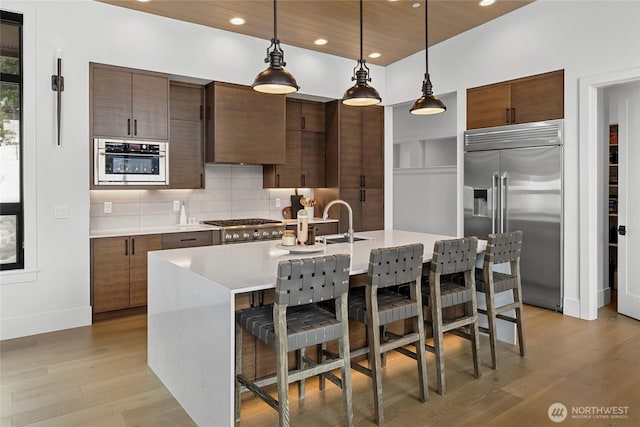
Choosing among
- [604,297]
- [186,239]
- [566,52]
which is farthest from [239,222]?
[604,297]

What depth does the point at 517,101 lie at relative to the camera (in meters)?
4.82

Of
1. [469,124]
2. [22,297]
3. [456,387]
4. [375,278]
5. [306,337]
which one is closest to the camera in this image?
[306,337]

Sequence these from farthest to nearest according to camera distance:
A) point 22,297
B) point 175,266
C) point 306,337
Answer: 1. point 22,297
2. point 175,266
3. point 306,337

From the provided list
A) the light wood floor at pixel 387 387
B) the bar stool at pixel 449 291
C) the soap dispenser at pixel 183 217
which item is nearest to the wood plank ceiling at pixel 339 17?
the soap dispenser at pixel 183 217

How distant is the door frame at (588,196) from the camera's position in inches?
166

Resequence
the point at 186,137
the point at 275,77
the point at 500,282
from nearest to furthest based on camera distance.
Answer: the point at 275,77 → the point at 500,282 → the point at 186,137

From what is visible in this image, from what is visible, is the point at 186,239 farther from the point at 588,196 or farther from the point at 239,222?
the point at 588,196

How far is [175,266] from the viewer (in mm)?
2658

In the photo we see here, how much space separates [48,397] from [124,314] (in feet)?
5.87

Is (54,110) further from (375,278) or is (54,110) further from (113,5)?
(375,278)

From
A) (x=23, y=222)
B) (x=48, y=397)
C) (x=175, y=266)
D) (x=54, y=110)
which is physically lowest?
(x=48, y=397)

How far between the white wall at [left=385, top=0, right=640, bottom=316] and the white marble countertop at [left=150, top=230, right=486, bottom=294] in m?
1.52

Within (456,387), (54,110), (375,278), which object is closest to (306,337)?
(375,278)

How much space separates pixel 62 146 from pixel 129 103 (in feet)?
2.62
